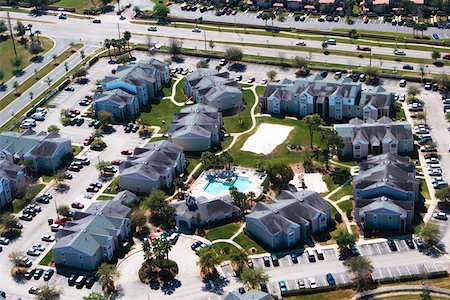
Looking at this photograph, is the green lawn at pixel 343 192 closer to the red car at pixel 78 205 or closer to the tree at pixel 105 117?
the red car at pixel 78 205

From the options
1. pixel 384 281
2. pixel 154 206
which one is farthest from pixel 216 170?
pixel 384 281

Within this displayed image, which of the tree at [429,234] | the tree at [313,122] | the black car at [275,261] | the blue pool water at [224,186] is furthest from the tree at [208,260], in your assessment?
the tree at [313,122]

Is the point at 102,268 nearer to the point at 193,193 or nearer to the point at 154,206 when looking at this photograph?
the point at 154,206

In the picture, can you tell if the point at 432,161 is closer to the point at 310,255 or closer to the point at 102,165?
the point at 310,255

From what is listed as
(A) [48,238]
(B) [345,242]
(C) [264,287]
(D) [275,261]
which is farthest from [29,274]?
(B) [345,242]

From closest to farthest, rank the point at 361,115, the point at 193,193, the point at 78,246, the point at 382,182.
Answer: the point at 78,246
the point at 382,182
the point at 193,193
the point at 361,115

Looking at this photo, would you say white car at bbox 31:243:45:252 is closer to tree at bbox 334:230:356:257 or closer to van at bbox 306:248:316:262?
van at bbox 306:248:316:262
